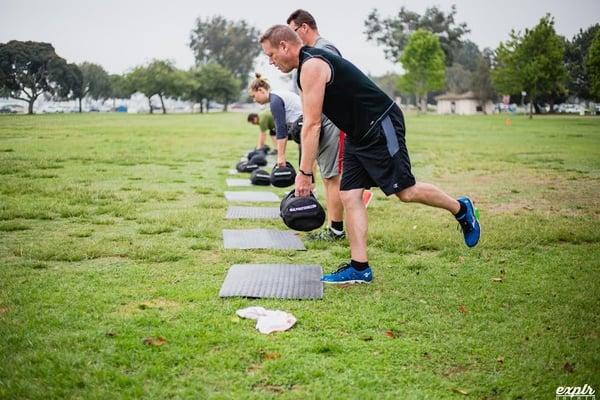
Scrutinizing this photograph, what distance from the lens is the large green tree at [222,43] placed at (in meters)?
107

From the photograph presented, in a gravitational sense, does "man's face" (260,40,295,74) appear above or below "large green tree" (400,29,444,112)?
below

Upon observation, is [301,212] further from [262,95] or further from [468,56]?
[468,56]

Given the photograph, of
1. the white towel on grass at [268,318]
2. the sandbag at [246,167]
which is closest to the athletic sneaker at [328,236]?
the white towel on grass at [268,318]

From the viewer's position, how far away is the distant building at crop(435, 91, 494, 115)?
9681cm

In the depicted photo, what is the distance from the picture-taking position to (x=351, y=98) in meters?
4.32

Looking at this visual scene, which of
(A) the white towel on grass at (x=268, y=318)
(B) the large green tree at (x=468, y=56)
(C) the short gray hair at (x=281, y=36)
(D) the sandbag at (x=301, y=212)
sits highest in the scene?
(B) the large green tree at (x=468, y=56)

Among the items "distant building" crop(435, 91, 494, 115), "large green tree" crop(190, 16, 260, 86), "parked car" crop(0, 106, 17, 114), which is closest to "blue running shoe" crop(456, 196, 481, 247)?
"parked car" crop(0, 106, 17, 114)

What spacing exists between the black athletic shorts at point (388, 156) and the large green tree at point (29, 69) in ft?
33.1

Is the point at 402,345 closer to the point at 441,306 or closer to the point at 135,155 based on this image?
the point at 441,306

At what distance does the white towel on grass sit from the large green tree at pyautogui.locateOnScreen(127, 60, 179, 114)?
2942 inches

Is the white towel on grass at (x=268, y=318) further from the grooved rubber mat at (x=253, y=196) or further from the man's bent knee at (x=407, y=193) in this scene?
the grooved rubber mat at (x=253, y=196)

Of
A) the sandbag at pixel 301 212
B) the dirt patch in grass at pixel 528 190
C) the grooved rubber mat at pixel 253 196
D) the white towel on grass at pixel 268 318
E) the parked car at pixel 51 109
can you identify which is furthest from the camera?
the parked car at pixel 51 109

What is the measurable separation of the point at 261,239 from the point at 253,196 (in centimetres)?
309

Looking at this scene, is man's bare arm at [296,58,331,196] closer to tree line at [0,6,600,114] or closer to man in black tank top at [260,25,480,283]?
man in black tank top at [260,25,480,283]
